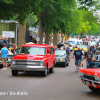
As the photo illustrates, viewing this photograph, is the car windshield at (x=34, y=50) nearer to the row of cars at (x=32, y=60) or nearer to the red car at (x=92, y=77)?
the row of cars at (x=32, y=60)

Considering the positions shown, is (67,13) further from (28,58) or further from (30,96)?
(30,96)

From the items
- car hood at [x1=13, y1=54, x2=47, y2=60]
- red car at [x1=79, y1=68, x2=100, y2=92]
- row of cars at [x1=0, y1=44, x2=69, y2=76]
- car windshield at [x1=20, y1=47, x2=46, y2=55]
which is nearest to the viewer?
red car at [x1=79, y1=68, x2=100, y2=92]

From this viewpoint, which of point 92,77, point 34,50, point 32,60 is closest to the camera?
point 92,77

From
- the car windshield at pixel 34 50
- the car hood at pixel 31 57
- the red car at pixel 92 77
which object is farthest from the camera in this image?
the car windshield at pixel 34 50

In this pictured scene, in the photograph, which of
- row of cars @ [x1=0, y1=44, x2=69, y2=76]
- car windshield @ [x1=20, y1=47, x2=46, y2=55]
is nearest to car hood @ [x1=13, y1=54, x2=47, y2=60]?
row of cars @ [x1=0, y1=44, x2=69, y2=76]

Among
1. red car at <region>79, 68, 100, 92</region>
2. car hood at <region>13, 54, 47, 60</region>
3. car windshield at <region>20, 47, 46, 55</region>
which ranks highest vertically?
car windshield at <region>20, 47, 46, 55</region>

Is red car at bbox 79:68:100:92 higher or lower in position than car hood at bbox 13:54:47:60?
lower

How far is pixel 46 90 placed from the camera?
10688 millimetres

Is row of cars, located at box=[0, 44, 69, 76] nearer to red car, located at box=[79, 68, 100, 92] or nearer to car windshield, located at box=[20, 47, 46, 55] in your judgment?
car windshield, located at box=[20, 47, 46, 55]

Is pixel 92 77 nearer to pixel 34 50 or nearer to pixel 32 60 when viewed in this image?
pixel 32 60

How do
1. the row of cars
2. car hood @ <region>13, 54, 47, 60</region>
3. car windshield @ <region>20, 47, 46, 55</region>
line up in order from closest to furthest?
the row of cars < car hood @ <region>13, 54, 47, 60</region> < car windshield @ <region>20, 47, 46, 55</region>

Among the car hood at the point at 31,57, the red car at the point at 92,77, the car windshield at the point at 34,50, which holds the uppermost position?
the car windshield at the point at 34,50

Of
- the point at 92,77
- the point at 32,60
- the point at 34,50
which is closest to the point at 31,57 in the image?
the point at 32,60

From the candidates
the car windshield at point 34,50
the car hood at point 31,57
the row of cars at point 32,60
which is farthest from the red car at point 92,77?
the car windshield at point 34,50
